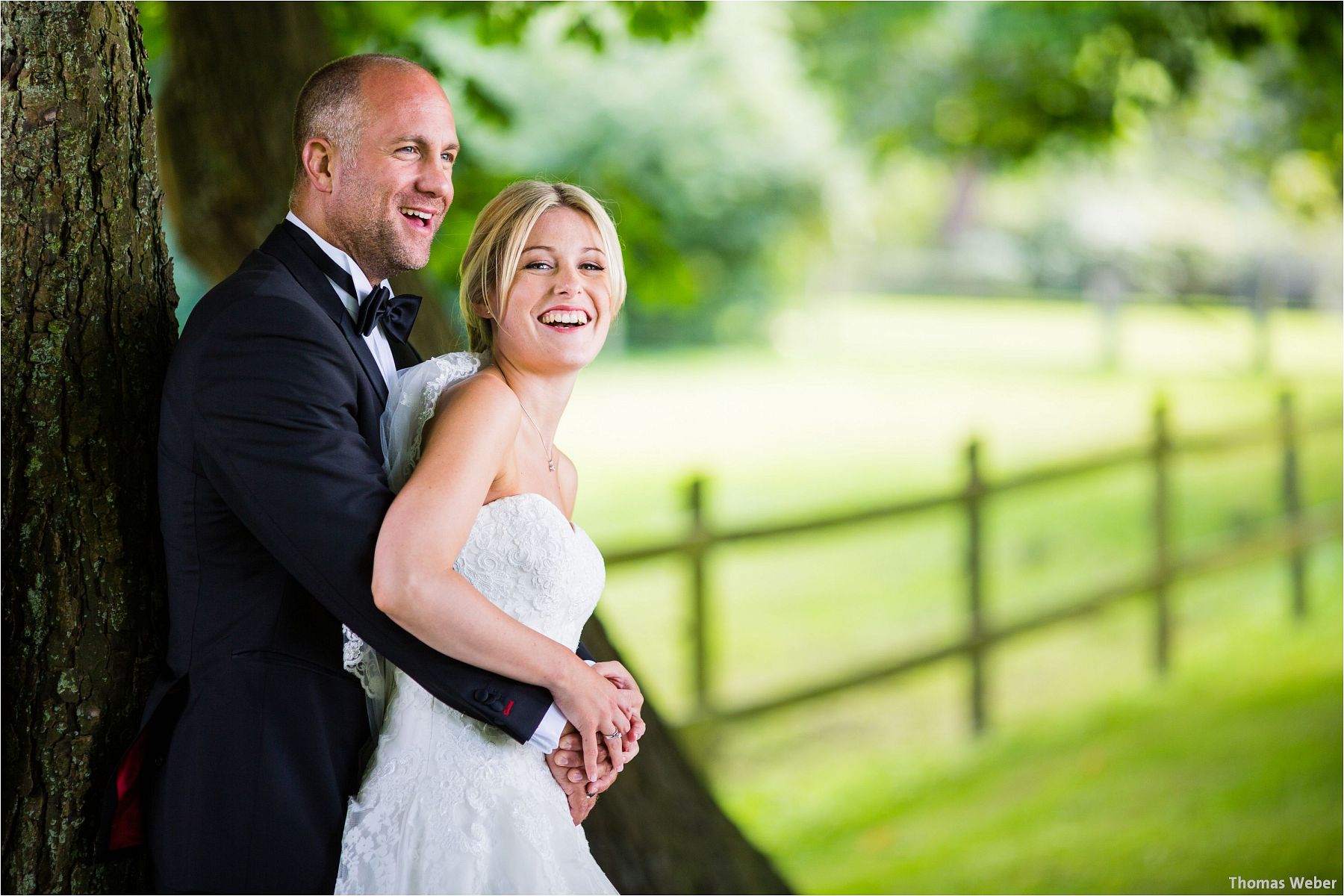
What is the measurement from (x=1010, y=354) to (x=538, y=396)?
22.0 metres

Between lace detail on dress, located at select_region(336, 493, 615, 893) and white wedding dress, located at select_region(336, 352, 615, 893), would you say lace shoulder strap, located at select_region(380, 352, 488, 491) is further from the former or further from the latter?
lace detail on dress, located at select_region(336, 493, 615, 893)

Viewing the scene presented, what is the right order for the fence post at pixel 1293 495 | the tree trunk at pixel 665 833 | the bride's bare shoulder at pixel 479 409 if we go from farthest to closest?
the fence post at pixel 1293 495, the tree trunk at pixel 665 833, the bride's bare shoulder at pixel 479 409

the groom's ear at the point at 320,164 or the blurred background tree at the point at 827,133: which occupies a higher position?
the blurred background tree at the point at 827,133

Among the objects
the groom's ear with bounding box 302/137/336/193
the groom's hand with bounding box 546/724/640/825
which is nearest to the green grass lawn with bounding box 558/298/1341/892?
the groom's hand with bounding box 546/724/640/825

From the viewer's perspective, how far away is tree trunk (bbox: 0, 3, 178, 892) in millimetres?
2086

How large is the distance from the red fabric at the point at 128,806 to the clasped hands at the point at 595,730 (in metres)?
0.68

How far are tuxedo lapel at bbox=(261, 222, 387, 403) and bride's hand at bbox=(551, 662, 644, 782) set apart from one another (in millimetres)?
596

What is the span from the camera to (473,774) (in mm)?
2041

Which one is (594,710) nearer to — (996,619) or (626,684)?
(626,684)

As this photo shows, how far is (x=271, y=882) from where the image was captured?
1.99m

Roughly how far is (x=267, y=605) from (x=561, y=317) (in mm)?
677

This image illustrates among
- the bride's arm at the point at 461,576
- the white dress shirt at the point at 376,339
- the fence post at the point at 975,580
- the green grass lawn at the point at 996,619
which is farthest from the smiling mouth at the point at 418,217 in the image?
the fence post at the point at 975,580

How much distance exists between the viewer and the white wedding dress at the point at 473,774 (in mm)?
2006

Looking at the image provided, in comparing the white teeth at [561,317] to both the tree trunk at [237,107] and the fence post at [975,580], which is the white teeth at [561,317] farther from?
the fence post at [975,580]
